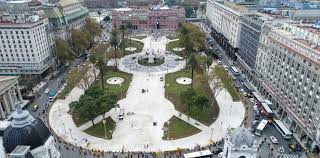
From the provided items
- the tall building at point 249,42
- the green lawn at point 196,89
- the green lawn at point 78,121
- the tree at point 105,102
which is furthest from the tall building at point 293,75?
the green lawn at point 78,121

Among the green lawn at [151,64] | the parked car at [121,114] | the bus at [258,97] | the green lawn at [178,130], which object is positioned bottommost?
the green lawn at [178,130]

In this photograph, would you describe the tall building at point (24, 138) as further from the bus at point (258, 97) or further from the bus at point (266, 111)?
the bus at point (258, 97)

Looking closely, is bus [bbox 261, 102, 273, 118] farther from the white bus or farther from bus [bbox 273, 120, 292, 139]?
the white bus

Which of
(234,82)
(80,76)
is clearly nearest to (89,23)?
(80,76)

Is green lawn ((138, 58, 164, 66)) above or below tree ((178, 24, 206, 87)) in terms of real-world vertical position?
below

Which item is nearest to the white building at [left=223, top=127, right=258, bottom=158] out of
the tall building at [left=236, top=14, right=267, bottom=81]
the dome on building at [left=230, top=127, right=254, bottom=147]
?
the dome on building at [left=230, top=127, right=254, bottom=147]

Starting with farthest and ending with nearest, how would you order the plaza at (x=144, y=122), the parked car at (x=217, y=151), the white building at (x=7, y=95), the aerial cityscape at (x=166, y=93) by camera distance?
the white building at (x=7, y=95), the plaza at (x=144, y=122), the parked car at (x=217, y=151), the aerial cityscape at (x=166, y=93)
